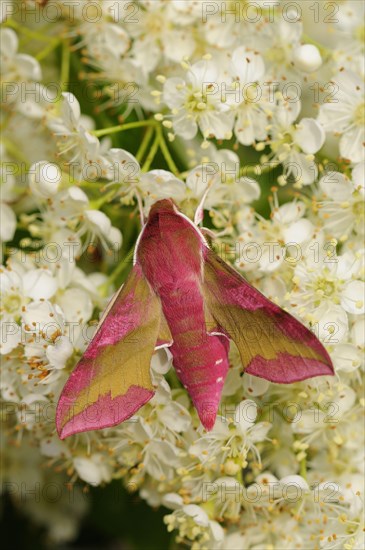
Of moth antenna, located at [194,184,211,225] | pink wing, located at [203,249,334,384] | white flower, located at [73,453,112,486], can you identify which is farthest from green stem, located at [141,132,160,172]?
white flower, located at [73,453,112,486]

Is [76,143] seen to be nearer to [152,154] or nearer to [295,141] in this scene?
[152,154]

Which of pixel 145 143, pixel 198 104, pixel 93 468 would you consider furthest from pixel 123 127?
pixel 93 468

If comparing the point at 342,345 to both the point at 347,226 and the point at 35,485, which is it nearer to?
the point at 347,226

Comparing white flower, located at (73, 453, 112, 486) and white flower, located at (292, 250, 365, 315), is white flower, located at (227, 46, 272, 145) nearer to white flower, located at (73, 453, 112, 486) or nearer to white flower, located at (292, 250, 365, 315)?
white flower, located at (292, 250, 365, 315)

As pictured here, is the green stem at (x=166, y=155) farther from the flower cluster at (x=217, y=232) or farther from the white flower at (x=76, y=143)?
the white flower at (x=76, y=143)

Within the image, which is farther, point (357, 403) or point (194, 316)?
point (357, 403)

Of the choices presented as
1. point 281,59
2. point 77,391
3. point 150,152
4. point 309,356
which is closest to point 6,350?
point 77,391
